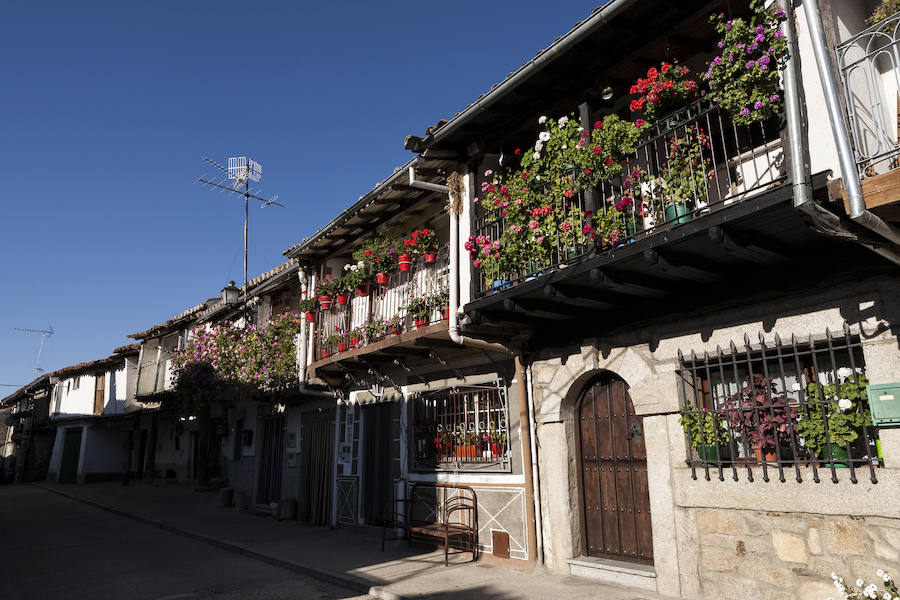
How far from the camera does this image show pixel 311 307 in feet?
40.3

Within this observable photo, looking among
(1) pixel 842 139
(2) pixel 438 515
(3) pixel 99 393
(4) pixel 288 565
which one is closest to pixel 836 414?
(1) pixel 842 139

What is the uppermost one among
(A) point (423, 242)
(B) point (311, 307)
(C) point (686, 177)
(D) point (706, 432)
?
(A) point (423, 242)

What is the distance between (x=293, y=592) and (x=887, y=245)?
285 inches

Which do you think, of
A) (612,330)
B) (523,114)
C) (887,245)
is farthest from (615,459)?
(523,114)

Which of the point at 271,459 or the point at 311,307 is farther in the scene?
the point at 271,459

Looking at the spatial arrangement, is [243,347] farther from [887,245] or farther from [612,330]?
[887,245]

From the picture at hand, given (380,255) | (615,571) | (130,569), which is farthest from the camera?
(380,255)

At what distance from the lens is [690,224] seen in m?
5.24

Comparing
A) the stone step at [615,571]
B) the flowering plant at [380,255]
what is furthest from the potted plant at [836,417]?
the flowering plant at [380,255]

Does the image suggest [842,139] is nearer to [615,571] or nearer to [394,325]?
[615,571]

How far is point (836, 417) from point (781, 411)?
0.53 m

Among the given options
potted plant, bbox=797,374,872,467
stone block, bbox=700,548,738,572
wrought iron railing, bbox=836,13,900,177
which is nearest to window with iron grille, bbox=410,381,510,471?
stone block, bbox=700,548,738,572

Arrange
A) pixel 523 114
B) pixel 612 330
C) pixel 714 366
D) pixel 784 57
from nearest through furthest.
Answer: pixel 784 57 → pixel 714 366 → pixel 612 330 → pixel 523 114

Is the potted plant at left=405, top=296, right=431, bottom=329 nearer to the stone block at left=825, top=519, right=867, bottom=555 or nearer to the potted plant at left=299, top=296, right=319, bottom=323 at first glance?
the potted plant at left=299, top=296, right=319, bottom=323
